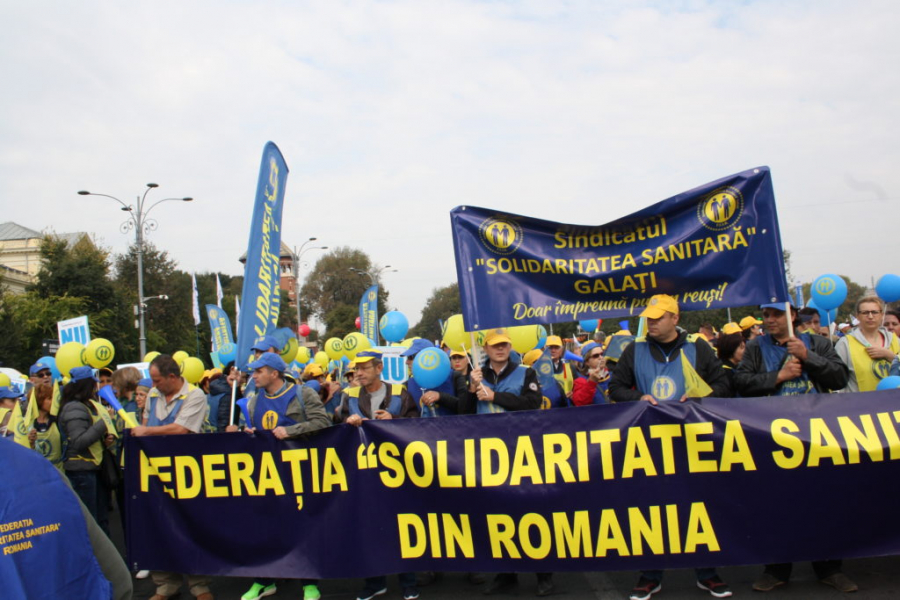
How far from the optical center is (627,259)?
17.0 ft

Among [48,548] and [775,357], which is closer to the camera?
[48,548]

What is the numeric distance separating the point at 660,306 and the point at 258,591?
360 cm

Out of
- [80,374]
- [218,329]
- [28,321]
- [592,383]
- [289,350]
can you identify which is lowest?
[592,383]

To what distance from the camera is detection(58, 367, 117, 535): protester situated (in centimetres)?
591

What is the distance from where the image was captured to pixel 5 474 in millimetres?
2072

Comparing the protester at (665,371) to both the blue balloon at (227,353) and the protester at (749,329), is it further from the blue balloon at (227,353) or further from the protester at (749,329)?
the blue balloon at (227,353)

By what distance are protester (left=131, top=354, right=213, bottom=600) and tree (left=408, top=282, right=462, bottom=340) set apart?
259ft

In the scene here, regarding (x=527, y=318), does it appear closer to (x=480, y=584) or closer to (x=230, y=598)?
(x=480, y=584)

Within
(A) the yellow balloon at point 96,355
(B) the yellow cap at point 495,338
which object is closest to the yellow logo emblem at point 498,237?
(B) the yellow cap at point 495,338

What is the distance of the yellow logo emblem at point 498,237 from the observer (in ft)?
17.4

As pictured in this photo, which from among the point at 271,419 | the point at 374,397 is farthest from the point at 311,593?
the point at 374,397

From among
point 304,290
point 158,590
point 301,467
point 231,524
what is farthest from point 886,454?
point 304,290

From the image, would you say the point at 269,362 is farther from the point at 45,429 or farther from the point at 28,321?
the point at 28,321

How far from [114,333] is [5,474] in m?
37.8
